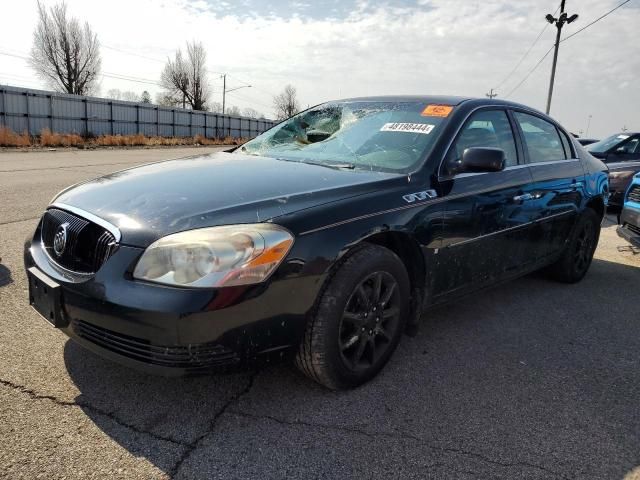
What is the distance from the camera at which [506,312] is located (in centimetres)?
399

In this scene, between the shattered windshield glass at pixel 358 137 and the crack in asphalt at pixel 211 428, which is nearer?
the crack in asphalt at pixel 211 428

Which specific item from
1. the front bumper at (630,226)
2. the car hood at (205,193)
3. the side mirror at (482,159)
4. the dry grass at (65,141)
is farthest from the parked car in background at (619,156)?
the dry grass at (65,141)

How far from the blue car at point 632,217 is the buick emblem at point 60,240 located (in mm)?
5527

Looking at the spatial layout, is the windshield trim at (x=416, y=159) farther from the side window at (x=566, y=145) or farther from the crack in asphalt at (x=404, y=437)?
the side window at (x=566, y=145)

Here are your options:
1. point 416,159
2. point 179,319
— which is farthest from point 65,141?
point 179,319

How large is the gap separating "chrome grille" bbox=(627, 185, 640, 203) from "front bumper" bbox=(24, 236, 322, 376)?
4.99 meters

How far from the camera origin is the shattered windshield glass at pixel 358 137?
3.08m

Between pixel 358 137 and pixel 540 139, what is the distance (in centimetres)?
174

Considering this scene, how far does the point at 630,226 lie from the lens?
18.7ft

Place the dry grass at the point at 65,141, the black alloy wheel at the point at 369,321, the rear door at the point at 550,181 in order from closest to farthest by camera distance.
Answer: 1. the black alloy wheel at the point at 369,321
2. the rear door at the point at 550,181
3. the dry grass at the point at 65,141

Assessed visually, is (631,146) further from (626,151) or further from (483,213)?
(483,213)

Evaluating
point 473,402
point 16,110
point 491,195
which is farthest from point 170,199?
point 16,110

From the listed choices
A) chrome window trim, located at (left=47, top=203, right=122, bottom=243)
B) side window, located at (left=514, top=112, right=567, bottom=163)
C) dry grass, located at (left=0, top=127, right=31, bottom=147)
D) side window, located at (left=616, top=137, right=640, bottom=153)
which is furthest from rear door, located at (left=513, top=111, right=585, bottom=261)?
dry grass, located at (left=0, top=127, right=31, bottom=147)

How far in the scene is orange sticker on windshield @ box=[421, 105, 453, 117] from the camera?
10.9 feet
